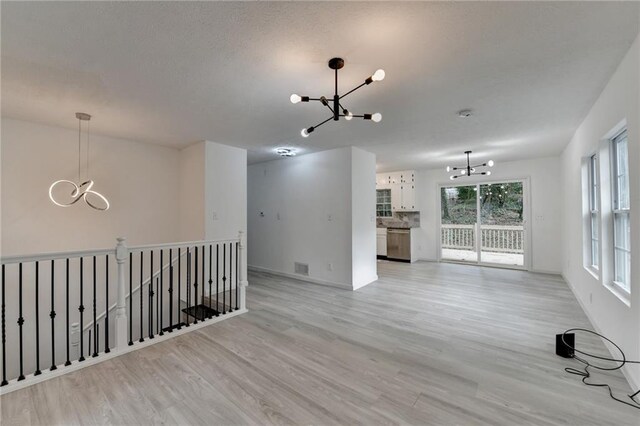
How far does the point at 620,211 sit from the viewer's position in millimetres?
2545

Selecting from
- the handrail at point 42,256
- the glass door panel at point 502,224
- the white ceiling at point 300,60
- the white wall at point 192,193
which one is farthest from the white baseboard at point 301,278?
the glass door panel at point 502,224

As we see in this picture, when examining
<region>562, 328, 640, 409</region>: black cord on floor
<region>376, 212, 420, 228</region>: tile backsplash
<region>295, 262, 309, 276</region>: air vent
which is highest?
<region>376, 212, 420, 228</region>: tile backsplash

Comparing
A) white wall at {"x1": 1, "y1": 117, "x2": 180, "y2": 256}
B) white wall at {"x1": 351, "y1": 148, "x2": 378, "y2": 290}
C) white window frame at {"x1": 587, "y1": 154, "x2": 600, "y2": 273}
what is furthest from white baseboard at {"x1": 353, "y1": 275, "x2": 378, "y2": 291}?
white wall at {"x1": 1, "y1": 117, "x2": 180, "y2": 256}

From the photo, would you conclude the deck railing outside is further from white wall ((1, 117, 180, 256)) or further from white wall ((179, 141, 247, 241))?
white wall ((1, 117, 180, 256))

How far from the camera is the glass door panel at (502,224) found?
6367 millimetres

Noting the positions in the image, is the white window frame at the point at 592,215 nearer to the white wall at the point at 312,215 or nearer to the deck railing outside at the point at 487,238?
the deck railing outside at the point at 487,238

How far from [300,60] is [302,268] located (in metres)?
4.05

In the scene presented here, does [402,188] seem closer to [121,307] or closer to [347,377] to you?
[347,377]

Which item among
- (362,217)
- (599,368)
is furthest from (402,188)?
(599,368)

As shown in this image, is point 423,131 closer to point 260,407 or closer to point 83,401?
point 260,407

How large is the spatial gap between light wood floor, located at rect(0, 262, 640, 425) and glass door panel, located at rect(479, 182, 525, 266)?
2938 millimetres

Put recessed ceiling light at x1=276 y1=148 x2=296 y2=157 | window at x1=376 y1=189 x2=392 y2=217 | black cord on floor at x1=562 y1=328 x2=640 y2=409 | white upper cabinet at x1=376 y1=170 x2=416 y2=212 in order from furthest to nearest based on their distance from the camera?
window at x1=376 y1=189 x2=392 y2=217
white upper cabinet at x1=376 y1=170 x2=416 y2=212
recessed ceiling light at x1=276 y1=148 x2=296 y2=157
black cord on floor at x1=562 y1=328 x2=640 y2=409

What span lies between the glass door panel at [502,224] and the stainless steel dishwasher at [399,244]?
173 cm

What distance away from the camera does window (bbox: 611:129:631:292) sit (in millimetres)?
2557
